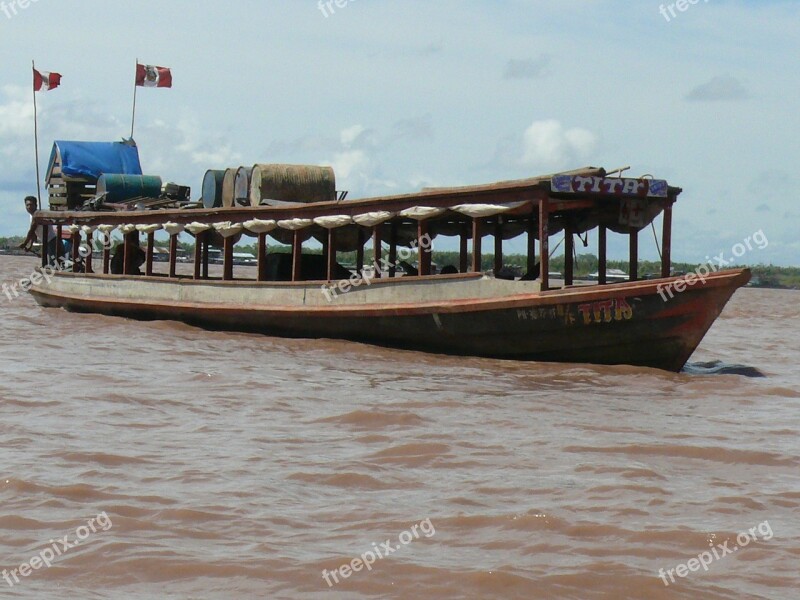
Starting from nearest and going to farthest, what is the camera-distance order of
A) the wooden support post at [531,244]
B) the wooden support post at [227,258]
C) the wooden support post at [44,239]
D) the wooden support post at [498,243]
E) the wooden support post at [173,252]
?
the wooden support post at [531,244], the wooden support post at [498,243], the wooden support post at [227,258], the wooden support post at [173,252], the wooden support post at [44,239]

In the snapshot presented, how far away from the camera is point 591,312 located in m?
11.9

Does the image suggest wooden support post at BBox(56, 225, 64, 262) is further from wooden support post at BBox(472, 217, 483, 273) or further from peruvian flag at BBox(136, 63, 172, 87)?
wooden support post at BBox(472, 217, 483, 273)

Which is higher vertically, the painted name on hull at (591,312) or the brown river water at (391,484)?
the painted name on hull at (591,312)

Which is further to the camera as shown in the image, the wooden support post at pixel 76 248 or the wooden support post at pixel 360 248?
the wooden support post at pixel 76 248

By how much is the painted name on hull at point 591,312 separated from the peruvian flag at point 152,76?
1341cm

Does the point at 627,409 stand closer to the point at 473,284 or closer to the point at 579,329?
the point at 579,329

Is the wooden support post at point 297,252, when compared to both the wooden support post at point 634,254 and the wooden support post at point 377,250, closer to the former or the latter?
the wooden support post at point 377,250

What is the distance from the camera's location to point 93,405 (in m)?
9.03

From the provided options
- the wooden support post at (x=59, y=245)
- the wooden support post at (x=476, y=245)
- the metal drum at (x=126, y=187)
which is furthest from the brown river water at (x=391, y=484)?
the wooden support post at (x=59, y=245)

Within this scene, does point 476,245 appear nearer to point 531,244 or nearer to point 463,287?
point 463,287

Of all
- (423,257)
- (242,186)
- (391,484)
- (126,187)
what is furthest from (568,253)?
(126,187)

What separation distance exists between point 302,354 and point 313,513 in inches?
297

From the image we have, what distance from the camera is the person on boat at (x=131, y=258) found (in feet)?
63.2

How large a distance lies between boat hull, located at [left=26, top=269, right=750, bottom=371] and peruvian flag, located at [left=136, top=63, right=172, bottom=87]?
913 cm
